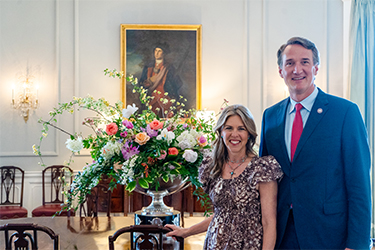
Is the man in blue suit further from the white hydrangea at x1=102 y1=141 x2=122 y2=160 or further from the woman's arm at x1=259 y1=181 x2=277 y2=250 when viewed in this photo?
A: the white hydrangea at x1=102 y1=141 x2=122 y2=160

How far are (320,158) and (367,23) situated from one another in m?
3.80

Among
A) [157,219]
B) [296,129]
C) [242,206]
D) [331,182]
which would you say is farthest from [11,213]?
[331,182]

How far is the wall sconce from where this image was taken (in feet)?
17.4

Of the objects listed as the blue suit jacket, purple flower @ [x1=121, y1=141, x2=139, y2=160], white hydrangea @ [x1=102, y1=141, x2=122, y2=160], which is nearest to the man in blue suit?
the blue suit jacket

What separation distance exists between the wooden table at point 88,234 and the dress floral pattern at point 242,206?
61cm

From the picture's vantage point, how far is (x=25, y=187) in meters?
5.25

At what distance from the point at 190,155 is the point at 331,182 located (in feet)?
2.49

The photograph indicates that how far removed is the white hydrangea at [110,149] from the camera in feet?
6.48

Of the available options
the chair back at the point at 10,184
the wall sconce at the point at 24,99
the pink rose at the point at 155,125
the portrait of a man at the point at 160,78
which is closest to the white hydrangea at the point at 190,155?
the pink rose at the point at 155,125

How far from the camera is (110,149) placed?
1979 mm

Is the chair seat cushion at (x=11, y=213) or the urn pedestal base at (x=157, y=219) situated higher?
the urn pedestal base at (x=157, y=219)

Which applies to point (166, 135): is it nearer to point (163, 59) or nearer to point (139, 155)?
point (139, 155)

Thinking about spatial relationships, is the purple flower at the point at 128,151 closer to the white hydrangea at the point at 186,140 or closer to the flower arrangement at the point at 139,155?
the flower arrangement at the point at 139,155

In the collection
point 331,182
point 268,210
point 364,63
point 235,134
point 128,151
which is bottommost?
point 268,210
